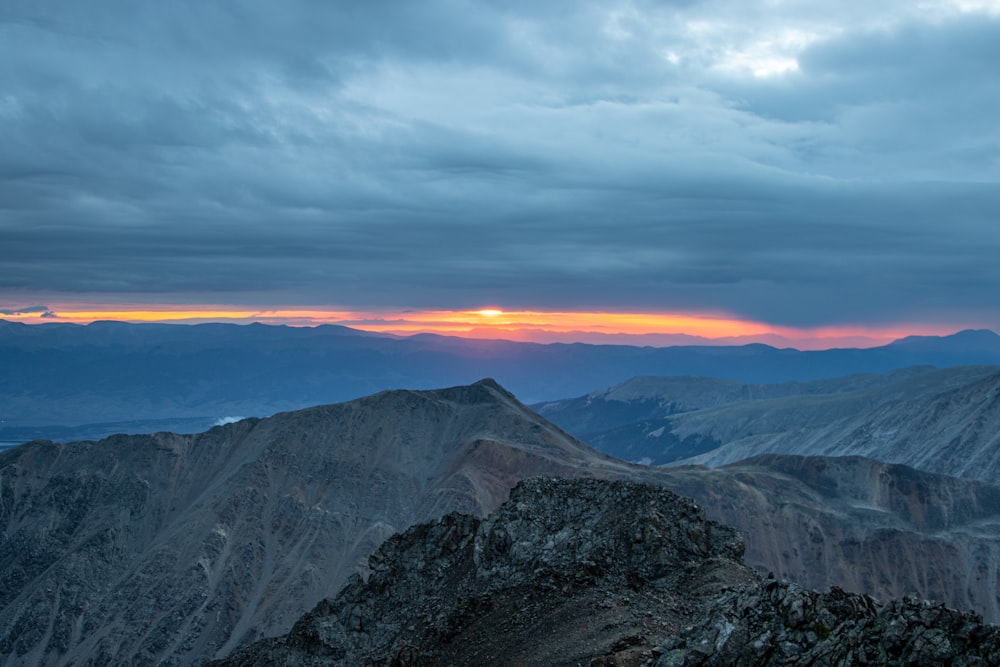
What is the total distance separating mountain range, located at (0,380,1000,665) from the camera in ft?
413

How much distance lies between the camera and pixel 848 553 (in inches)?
5645

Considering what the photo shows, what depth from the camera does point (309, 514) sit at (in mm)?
144625

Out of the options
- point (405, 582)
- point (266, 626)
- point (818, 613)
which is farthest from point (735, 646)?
point (266, 626)

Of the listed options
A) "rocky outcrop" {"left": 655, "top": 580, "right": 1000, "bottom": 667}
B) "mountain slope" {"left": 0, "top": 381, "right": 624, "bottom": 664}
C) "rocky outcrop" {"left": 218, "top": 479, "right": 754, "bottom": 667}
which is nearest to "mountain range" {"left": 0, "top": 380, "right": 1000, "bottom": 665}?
"mountain slope" {"left": 0, "top": 381, "right": 624, "bottom": 664}

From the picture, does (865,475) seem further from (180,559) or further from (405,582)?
(405,582)

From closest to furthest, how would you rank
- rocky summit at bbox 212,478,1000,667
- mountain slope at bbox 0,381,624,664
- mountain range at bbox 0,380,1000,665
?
rocky summit at bbox 212,478,1000,667 < mountain slope at bbox 0,381,624,664 < mountain range at bbox 0,380,1000,665

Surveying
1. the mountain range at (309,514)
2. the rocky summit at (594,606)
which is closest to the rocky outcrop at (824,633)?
the rocky summit at (594,606)

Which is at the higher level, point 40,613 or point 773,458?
point 773,458

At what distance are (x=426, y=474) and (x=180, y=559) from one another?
41676 mm

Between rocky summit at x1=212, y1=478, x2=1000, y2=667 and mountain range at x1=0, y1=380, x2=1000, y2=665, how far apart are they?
7032 centimetres

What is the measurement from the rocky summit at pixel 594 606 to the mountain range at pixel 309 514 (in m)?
70.3

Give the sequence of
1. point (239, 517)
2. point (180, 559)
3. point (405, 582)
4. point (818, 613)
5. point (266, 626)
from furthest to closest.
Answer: point (239, 517) → point (180, 559) → point (266, 626) → point (405, 582) → point (818, 613)

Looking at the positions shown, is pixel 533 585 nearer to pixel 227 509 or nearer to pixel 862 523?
pixel 227 509

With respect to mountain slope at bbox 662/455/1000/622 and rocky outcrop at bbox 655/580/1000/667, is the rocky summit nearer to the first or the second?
rocky outcrop at bbox 655/580/1000/667
